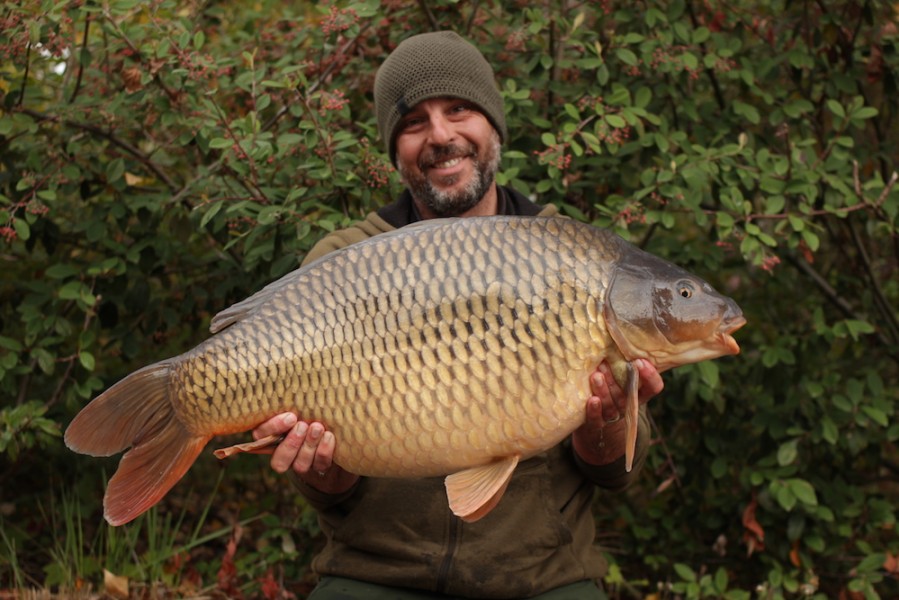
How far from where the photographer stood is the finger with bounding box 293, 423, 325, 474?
155 centimetres

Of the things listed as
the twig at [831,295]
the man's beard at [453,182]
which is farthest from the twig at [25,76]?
the twig at [831,295]

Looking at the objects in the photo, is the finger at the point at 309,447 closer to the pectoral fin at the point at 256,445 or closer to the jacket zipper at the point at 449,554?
the pectoral fin at the point at 256,445

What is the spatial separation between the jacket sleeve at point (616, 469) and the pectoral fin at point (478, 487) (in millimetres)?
373

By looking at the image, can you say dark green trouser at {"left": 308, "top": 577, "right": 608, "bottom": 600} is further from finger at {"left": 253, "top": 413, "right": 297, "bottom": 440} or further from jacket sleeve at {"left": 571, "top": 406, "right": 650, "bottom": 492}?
finger at {"left": 253, "top": 413, "right": 297, "bottom": 440}

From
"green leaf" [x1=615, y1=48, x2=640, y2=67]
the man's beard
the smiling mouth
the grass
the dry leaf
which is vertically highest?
the smiling mouth

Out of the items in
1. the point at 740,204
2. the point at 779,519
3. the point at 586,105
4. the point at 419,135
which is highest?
the point at 419,135

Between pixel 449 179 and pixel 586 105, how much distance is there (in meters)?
0.52

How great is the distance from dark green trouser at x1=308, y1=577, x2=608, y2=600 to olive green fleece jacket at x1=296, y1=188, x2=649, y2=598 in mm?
12

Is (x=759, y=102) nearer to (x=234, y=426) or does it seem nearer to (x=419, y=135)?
(x=419, y=135)

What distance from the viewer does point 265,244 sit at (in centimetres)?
237

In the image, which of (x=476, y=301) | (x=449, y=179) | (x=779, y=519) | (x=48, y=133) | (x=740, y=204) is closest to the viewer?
(x=476, y=301)

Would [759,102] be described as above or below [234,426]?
below

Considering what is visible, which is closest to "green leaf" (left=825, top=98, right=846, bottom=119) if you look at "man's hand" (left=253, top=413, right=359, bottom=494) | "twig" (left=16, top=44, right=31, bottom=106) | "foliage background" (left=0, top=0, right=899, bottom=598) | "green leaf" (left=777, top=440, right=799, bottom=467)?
"foliage background" (left=0, top=0, right=899, bottom=598)

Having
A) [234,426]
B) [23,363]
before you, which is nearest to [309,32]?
[23,363]
